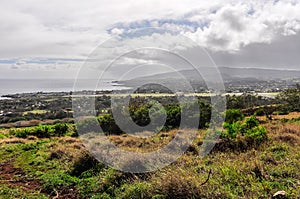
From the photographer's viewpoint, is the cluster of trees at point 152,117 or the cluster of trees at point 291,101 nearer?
the cluster of trees at point 152,117

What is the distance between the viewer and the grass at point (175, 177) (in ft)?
17.6

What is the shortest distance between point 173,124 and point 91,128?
538cm

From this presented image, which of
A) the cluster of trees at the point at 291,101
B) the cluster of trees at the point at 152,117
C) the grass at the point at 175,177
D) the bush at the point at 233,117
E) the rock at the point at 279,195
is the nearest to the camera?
the rock at the point at 279,195

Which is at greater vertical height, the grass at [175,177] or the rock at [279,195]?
the rock at [279,195]

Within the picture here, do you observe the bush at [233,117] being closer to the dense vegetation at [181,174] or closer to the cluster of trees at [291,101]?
the dense vegetation at [181,174]

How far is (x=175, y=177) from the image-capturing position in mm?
5586

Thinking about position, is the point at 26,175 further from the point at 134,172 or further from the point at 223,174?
the point at 223,174

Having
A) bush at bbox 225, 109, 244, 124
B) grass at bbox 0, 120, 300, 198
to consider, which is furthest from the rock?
bush at bbox 225, 109, 244, 124

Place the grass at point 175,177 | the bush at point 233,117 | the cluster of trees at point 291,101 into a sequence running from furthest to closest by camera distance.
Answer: the cluster of trees at point 291,101 → the bush at point 233,117 → the grass at point 175,177

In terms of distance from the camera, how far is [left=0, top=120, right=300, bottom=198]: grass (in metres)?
5.38

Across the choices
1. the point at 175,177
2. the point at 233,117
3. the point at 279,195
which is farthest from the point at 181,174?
the point at 233,117

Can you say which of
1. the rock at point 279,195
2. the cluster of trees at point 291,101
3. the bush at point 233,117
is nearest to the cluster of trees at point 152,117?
the bush at point 233,117

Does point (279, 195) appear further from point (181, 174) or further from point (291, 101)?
point (291, 101)

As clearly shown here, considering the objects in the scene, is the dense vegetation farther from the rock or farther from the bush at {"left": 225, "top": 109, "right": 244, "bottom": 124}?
the bush at {"left": 225, "top": 109, "right": 244, "bottom": 124}
